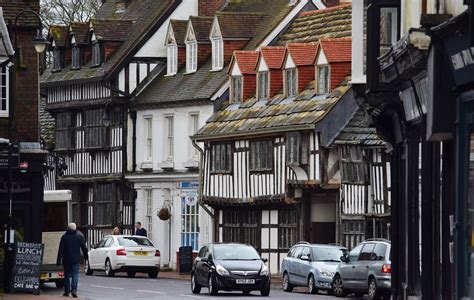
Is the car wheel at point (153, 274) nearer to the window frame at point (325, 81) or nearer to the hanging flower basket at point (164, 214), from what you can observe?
the hanging flower basket at point (164, 214)

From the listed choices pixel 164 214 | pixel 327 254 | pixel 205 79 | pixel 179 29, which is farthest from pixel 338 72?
pixel 179 29

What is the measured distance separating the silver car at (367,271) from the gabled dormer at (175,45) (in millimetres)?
24807

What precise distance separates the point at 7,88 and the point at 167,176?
61.5 feet

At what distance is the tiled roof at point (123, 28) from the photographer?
66375mm

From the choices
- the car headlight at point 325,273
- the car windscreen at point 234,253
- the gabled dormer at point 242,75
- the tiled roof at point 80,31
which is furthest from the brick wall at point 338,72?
the tiled roof at point 80,31

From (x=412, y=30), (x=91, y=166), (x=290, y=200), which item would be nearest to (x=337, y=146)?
(x=290, y=200)

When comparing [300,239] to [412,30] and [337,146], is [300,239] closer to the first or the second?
[337,146]

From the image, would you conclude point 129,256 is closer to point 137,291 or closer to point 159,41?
point 137,291

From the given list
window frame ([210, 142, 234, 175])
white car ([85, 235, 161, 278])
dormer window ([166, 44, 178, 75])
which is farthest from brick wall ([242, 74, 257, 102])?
white car ([85, 235, 161, 278])

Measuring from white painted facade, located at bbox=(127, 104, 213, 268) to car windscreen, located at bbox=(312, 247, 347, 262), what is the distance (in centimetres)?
1670

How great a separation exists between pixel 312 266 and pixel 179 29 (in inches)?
926

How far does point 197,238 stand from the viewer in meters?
61.9

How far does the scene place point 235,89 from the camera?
60.0 m

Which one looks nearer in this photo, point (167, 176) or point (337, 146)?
point (337, 146)
